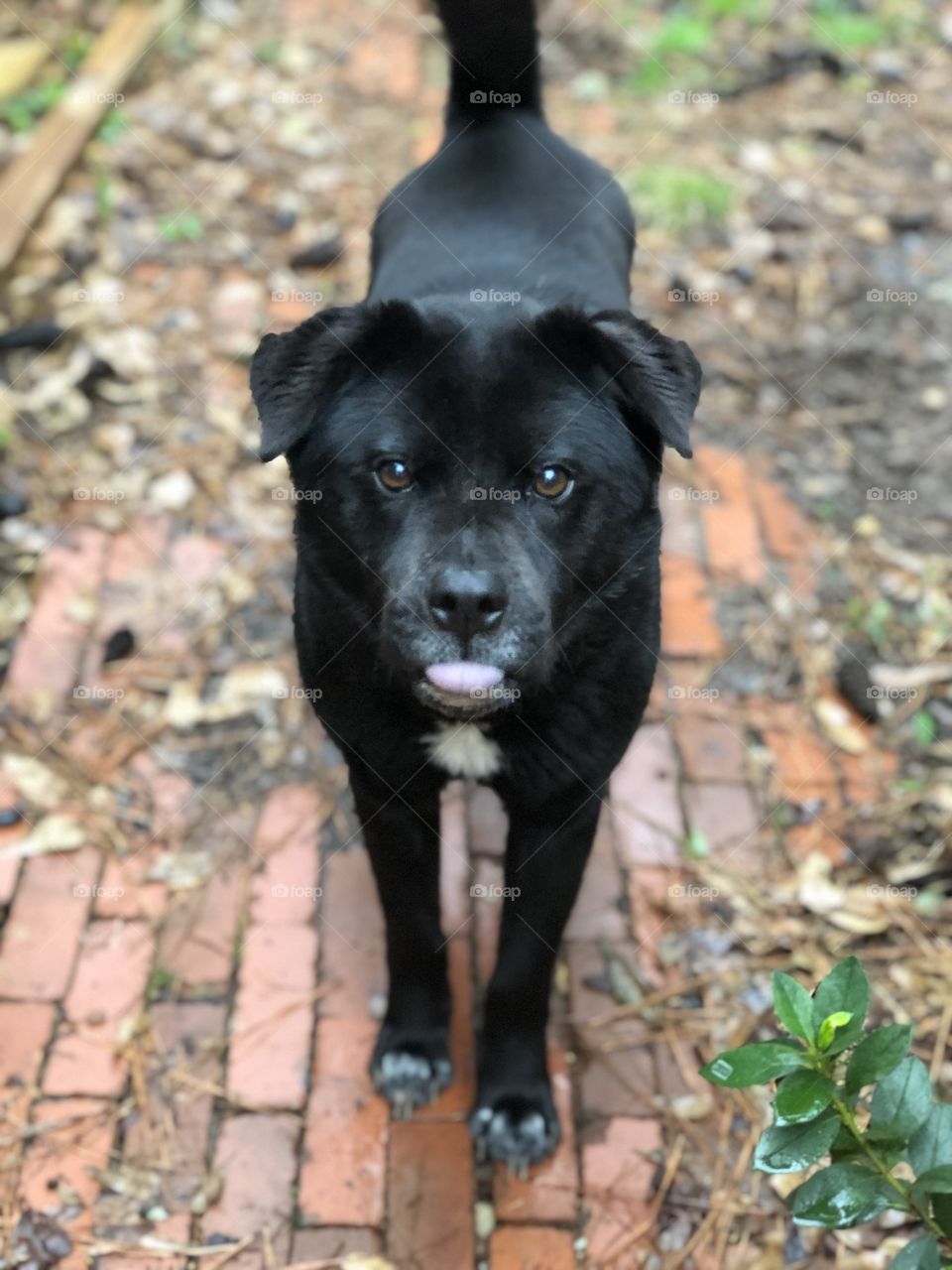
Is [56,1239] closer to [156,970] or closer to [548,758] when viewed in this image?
[156,970]

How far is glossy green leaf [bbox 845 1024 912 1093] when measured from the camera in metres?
2.06

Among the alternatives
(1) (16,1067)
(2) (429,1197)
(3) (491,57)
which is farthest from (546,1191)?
(3) (491,57)

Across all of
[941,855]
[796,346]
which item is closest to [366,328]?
[941,855]

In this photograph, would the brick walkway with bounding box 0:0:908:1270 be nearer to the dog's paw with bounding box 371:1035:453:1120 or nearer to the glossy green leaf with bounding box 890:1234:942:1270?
the dog's paw with bounding box 371:1035:453:1120

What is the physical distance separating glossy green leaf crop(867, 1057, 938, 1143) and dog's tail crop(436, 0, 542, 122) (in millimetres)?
2486

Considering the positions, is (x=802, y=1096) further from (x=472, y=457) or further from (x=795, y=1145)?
(x=472, y=457)

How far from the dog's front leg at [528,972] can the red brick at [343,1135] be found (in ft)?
0.74

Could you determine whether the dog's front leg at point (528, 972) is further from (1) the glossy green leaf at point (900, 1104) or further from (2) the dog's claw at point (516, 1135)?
(1) the glossy green leaf at point (900, 1104)

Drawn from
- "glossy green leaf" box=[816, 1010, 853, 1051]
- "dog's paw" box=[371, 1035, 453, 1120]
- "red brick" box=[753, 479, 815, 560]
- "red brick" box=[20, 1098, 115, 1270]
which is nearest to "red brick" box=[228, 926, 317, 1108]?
"dog's paw" box=[371, 1035, 453, 1120]

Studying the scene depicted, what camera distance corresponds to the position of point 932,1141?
2080mm

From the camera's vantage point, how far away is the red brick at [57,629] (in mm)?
3768

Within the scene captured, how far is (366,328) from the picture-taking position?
2.48 m

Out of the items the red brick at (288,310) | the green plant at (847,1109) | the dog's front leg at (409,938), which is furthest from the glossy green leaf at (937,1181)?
the red brick at (288,310)

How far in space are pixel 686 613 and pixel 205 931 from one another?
64.7 inches
